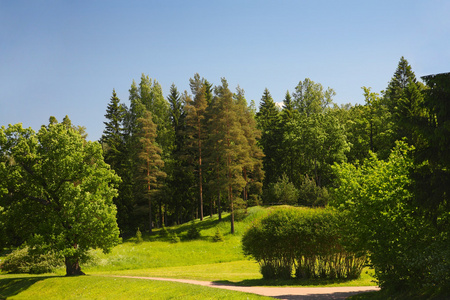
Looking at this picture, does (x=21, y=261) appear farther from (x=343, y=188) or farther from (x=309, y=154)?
(x=309, y=154)

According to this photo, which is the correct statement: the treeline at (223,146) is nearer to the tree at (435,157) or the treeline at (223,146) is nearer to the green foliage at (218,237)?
the green foliage at (218,237)

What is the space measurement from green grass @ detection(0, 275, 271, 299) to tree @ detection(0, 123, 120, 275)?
2.18 metres

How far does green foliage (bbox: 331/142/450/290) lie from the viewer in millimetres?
12562

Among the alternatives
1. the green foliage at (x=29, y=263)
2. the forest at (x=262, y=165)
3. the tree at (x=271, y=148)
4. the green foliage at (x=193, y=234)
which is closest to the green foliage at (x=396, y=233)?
the forest at (x=262, y=165)

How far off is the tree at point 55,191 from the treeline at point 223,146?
21527mm

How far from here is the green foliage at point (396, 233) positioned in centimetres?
1256

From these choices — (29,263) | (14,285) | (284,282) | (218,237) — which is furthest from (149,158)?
(284,282)

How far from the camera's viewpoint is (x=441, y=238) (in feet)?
43.2

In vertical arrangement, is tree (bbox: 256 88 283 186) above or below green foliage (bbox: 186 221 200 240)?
above

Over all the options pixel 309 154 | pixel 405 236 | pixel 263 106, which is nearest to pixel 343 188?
pixel 405 236

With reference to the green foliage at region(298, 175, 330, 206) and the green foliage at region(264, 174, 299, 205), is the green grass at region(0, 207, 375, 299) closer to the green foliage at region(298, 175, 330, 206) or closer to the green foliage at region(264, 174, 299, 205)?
the green foliage at region(264, 174, 299, 205)

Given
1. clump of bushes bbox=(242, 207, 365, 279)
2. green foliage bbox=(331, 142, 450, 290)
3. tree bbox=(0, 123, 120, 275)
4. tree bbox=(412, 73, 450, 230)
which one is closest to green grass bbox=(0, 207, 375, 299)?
clump of bushes bbox=(242, 207, 365, 279)

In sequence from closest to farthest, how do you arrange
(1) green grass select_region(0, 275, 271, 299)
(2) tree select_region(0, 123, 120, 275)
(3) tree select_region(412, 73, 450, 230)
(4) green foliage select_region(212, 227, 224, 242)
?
1. (3) tree select_region(412, 73, 450, 230)
2. (1) green grass select_region(0, 275, 271, 299)
3. (2) tree select_region(0, 123, 120, 275)
4. (4) green foliage select_region(212, 227, 224, 242)

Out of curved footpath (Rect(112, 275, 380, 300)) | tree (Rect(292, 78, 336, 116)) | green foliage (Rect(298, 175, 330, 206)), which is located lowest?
curved footpath (Rect(112, 275, 380, 300))
